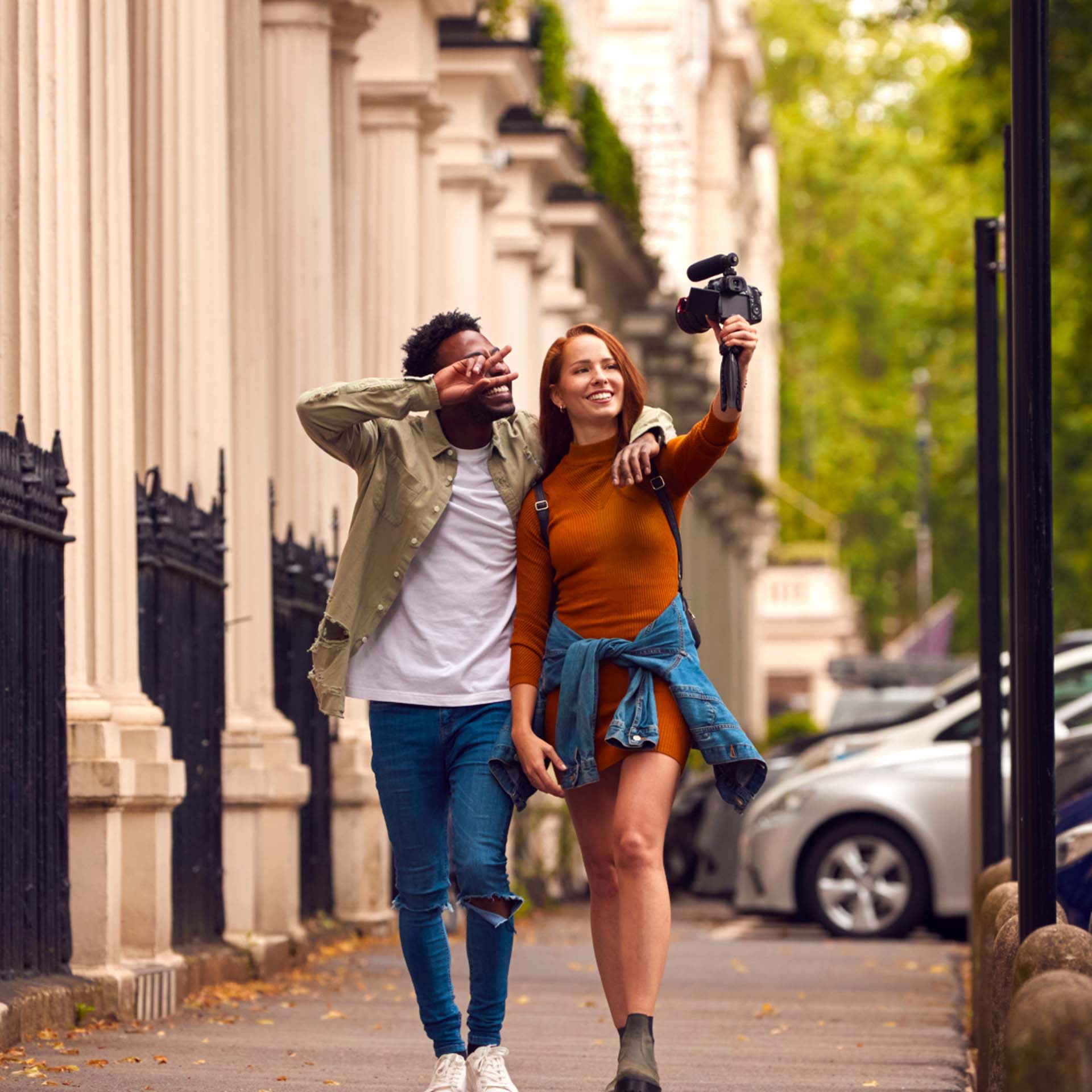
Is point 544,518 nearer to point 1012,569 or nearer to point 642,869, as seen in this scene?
point 642,869

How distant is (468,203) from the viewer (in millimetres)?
18000

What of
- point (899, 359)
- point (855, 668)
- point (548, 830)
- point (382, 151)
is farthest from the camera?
point (899, 359)

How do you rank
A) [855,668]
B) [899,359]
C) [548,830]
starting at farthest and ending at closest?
[899,359], [855,668], [548,830]

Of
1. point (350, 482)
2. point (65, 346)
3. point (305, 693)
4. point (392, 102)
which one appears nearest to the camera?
point (65, 346)

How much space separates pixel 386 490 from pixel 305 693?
7.04m

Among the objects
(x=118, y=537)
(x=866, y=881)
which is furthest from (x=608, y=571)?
(x=866, y=881)

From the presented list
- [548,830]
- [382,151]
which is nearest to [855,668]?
[548,830]

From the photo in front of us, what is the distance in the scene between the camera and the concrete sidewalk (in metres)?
7.34

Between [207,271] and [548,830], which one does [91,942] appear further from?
[548,830]

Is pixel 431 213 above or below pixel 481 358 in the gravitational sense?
above

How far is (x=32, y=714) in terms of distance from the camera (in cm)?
817

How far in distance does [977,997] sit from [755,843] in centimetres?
807

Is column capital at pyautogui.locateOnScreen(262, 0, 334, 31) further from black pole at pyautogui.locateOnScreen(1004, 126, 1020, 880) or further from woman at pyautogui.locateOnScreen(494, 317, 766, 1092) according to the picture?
black pole at pyautogui.locateOnScreen(1004, 126, 1020, 880)

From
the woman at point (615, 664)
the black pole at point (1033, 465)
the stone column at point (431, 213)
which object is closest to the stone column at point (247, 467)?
the stone column at point (431, 213)
